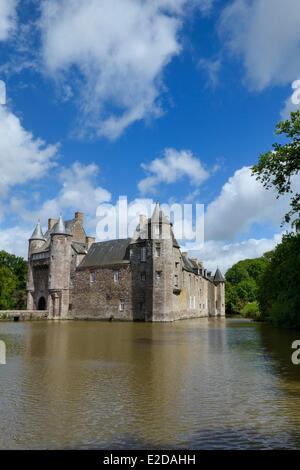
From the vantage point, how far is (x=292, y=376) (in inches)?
420

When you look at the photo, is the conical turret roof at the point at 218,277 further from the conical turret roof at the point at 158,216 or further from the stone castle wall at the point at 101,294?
the conical turret roof at the point at 158,216

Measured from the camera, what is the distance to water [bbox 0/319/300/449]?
19.7 feet

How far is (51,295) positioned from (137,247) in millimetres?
11883

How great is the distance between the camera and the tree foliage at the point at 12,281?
174 feet

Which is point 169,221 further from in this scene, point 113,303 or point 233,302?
point 233,302

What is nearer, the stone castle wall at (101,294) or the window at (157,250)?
the window at (157,250)

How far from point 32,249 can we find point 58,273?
7098 millimetres

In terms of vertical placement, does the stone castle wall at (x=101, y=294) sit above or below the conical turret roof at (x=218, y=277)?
below

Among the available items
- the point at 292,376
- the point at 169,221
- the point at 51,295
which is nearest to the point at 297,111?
the point at 292,376

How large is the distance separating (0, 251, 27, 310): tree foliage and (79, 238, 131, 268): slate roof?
10404 millimetres

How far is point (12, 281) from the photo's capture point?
179ft

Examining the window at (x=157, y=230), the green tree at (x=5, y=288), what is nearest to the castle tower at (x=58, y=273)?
the green tree at (x=5, y=288)

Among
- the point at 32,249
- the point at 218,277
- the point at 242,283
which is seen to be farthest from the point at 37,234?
the point at 242,283

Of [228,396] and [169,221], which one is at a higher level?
[169,221]
